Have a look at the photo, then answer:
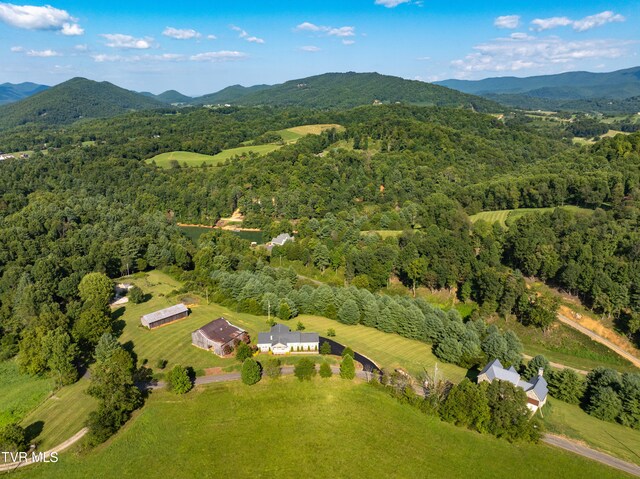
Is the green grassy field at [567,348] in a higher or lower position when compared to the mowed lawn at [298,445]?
lower

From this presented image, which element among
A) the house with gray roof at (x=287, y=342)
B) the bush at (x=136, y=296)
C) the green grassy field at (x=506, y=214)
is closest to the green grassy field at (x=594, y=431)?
the house with gray roof at (x=287, y=342)

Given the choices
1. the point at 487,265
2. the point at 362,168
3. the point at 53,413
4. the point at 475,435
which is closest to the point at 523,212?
the point at 487,265

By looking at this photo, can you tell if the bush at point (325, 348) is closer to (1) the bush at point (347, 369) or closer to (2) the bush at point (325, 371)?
(2) the bush at point (325, 371)

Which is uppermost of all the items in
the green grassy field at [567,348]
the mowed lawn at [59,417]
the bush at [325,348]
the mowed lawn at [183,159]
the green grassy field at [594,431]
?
the mowed lawn at [183,159]

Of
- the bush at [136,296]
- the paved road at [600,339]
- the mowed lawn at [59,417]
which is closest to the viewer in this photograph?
the mowed lawn at [59,417]

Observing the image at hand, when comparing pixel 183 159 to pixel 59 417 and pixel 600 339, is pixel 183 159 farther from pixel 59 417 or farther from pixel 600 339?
pixel 600 339
